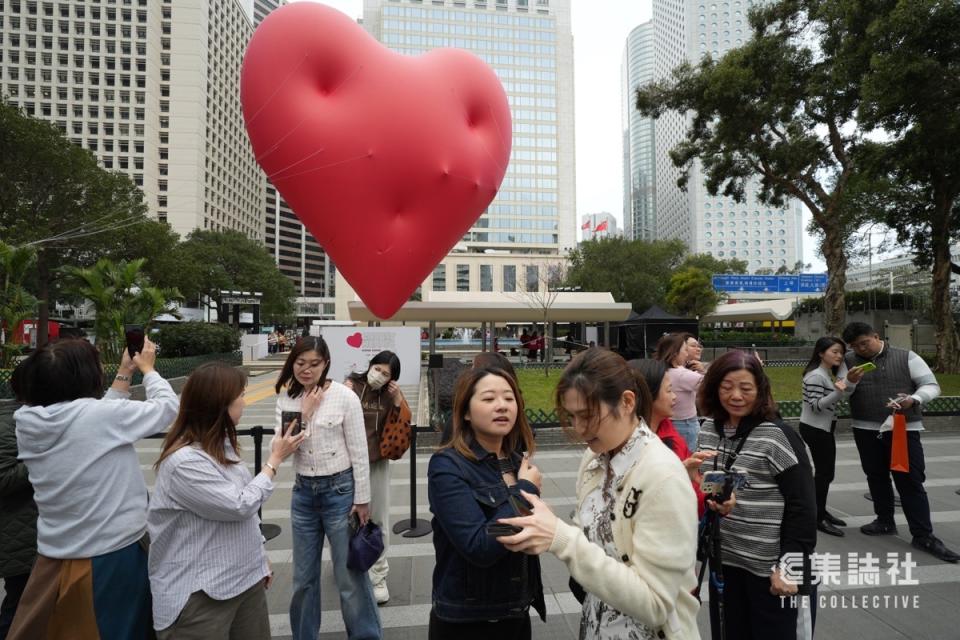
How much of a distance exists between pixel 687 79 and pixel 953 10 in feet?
28.4

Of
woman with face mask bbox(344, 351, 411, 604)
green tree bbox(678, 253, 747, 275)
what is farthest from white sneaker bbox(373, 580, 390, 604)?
green tree bbox(678, 253, 747, 275)

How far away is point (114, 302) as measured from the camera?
14773 mm

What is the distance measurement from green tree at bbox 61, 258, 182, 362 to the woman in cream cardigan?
1628 centimetres

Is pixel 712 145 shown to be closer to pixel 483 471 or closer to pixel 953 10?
pixel 953 10

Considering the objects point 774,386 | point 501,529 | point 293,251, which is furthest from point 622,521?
point 293,251

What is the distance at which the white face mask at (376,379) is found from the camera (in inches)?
127

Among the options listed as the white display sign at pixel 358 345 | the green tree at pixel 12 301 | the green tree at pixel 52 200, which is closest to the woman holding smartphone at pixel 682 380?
the white display sign at pixel 358 345

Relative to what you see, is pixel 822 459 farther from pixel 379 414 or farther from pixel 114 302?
pixel 114 302

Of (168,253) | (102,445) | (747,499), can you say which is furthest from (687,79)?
(168,253)

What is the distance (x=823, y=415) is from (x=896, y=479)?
0.65 metres

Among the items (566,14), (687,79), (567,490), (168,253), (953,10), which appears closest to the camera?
(567,490)

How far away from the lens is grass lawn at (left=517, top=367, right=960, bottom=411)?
1114 centimetres

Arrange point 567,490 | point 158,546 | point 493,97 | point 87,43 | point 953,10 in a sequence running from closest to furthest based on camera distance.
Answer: point 158,546
point 493,97
point 567,490
point 953,10
point 87,43

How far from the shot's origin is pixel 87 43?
60906 mm
